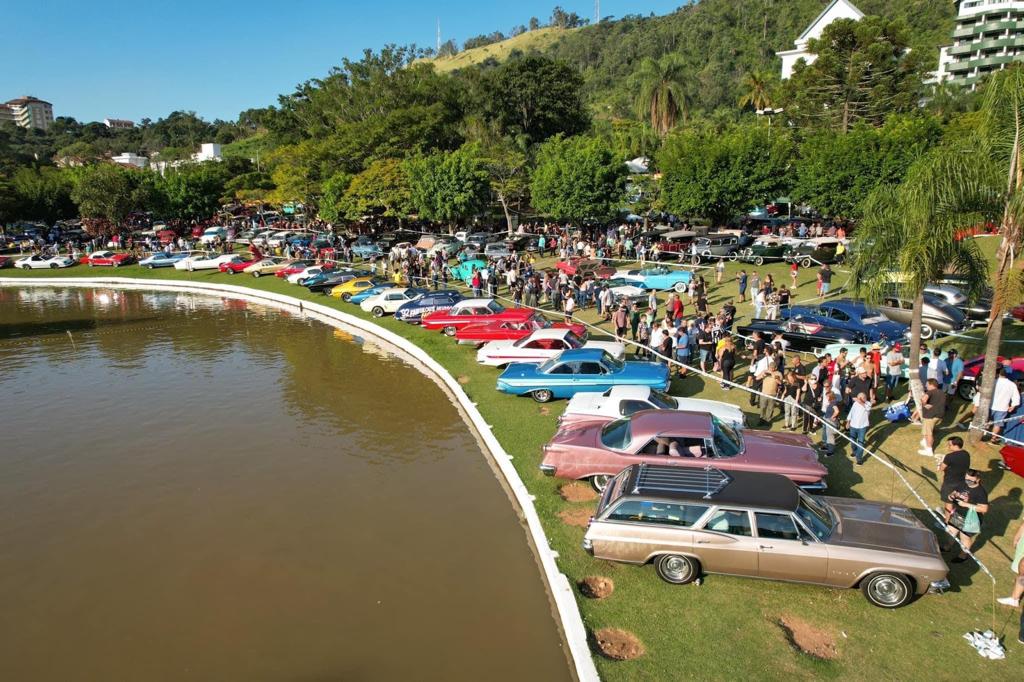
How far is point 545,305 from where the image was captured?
2817cm

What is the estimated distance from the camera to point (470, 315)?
24281 mm

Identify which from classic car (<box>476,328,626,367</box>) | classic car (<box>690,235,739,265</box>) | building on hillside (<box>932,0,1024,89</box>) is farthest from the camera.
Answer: building on hillside (<box>932,0,1024,89</box>)

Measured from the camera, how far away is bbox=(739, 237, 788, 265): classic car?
31.1m

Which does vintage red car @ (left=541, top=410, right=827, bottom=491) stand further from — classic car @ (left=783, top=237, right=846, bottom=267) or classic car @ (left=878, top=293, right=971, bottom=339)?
classic car @ (left=783, top=237, right=846, bottom=267)

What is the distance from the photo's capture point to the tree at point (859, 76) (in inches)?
1975

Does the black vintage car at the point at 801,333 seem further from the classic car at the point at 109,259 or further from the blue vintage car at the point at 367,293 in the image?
the classic car at the point at 109,259

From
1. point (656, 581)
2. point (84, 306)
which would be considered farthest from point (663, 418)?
point (84, 306)

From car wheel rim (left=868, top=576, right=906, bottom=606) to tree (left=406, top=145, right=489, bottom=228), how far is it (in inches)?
1547

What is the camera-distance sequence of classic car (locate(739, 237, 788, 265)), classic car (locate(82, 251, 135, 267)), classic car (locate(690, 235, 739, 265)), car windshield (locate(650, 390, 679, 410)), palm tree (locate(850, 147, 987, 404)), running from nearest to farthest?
palm tree (locate(850, 147, 987, 404))
car windshield (locate(650, 390, 679, 410))
classic car (locate(739, 237, 788, 265))
classic car (locate(690, 235, 739, 265))
classic car (locate(82, 251, 135, 267))

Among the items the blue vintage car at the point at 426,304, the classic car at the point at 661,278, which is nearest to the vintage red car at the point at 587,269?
the classic car at the point at 661,278

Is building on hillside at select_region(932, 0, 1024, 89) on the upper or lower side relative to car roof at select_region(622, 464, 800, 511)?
upper

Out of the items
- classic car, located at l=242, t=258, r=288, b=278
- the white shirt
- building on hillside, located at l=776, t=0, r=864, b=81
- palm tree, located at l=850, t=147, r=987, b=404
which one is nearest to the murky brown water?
palm tree, located at l=850, t=147, r=987, b=404

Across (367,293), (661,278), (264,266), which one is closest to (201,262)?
(264,266)

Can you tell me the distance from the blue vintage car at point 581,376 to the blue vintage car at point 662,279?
1121cm
